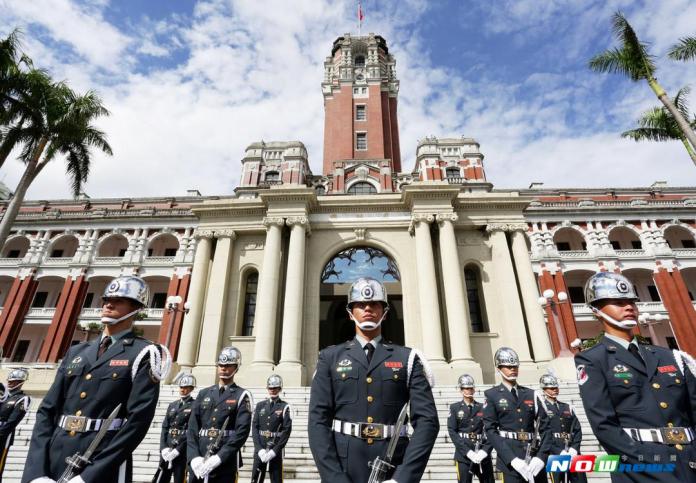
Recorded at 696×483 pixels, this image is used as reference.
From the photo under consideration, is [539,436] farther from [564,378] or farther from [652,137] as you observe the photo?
[652,137]

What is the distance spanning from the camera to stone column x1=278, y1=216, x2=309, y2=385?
14.9 meters

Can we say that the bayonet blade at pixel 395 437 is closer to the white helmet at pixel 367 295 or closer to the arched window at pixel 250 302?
the white helmet at pixel 367 295

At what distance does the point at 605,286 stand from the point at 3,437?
1017 cm

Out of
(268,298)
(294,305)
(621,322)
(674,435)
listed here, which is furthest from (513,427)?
(268,298)

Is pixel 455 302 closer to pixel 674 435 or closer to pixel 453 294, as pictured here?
pixel 453 294

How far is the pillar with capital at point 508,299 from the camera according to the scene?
1575 cm

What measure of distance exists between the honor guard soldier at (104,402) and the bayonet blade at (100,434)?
28mm

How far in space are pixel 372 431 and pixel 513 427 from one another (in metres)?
3.51

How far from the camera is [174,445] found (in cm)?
644

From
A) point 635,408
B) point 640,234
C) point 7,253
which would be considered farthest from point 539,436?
point 7,253

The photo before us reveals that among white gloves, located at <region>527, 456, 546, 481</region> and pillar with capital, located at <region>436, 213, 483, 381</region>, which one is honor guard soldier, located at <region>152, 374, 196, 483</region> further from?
pillar with capital, located at <region>436, 213, 483, 381</region>

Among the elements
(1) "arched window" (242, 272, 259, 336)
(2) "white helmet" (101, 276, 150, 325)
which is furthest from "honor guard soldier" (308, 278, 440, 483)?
(1) "arched window" (242, 272, 259, 336)

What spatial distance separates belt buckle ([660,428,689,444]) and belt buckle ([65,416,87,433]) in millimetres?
A: 4729

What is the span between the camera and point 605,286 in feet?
11.0
